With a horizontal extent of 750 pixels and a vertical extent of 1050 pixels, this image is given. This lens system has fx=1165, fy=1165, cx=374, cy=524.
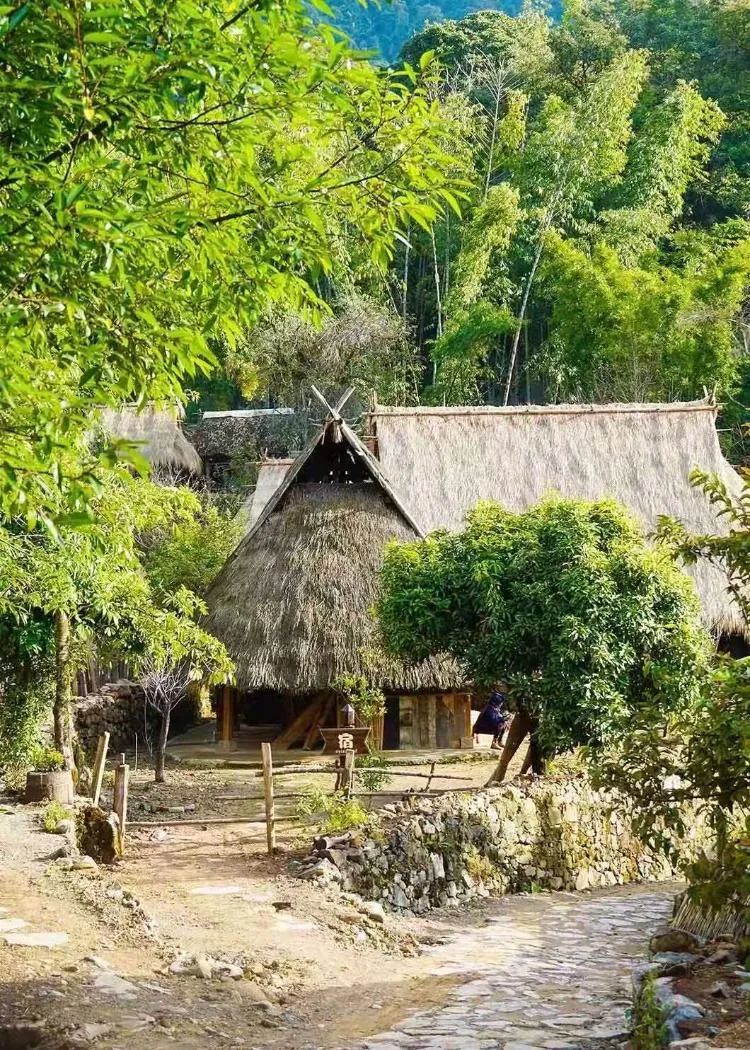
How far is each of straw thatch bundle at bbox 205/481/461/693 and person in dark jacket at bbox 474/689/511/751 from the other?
86cm

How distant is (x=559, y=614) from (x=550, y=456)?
8.95m

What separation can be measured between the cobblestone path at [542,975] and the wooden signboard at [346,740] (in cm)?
247

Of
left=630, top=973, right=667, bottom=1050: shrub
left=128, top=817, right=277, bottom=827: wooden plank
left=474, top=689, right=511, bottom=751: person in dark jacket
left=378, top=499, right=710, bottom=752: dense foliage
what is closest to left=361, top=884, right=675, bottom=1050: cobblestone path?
left=630, top=973, right=667, bottom=1050: shrub

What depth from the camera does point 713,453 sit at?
2073 centimetres

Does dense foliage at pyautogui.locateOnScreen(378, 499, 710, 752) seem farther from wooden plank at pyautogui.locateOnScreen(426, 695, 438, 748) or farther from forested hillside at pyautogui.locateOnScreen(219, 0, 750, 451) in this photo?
forested hillside at pyautogui.locateOnScreen(219, 0, 750, 451)

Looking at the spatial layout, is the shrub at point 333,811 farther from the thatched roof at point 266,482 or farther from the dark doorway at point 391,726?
the thatched roof at point 266,482

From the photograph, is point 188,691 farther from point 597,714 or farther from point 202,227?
point 202,227

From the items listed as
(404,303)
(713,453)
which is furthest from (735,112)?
(713,453)

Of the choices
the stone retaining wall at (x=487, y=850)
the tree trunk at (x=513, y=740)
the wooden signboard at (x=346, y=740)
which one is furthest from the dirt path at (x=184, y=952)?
the tree trunk at (x=513, y=740)

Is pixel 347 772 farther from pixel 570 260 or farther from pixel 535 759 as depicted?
pixel 570 260

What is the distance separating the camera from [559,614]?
472 inches

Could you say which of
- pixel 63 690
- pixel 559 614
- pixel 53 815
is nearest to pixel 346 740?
pixel 559 614

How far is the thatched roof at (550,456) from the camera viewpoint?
19.9 m

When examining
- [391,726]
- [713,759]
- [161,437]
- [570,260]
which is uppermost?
[570,260]
